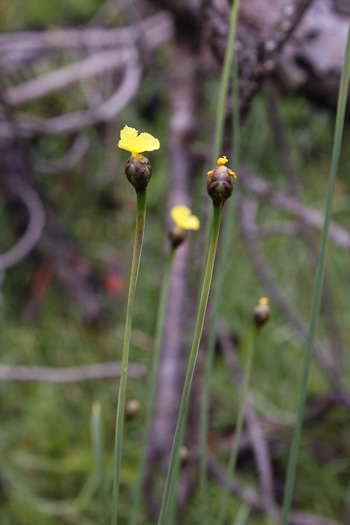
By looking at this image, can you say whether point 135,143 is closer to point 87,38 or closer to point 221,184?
point 221,184

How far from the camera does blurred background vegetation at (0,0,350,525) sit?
0.95 m

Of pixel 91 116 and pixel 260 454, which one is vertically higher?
pixel 91 116

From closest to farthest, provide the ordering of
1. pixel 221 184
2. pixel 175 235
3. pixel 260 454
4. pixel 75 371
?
pixel 221 184
pixel 175 235
pixel 260 454
pixel 75 371

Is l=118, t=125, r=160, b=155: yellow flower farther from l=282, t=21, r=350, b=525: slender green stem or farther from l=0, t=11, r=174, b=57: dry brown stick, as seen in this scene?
l=0, t=11, r=174, b=57: dry brown stick

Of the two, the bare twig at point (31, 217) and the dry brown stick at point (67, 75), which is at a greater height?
the dry brown stick at point (67, 75)

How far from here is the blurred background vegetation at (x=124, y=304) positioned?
95cm

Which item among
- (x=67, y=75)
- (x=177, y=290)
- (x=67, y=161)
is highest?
(x=67, y=75)

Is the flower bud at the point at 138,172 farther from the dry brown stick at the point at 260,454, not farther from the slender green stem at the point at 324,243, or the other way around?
the dry brown stick at the point at 260,454

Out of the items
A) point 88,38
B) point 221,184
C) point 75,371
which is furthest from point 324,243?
point 88,38

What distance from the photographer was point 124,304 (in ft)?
4.10

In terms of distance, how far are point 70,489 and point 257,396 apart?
392 millimetres

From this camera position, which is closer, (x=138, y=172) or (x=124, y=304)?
(x=138, y=172)

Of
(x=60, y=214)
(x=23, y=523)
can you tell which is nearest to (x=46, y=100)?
(x=60, y=214)

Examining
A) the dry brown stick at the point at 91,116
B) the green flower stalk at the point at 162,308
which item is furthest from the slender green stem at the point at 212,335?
the dry brown stick at the point at 91,116
